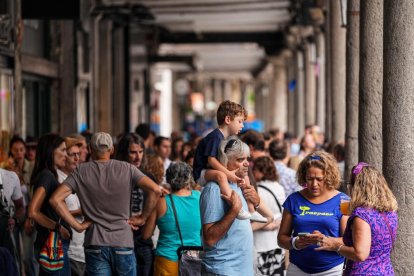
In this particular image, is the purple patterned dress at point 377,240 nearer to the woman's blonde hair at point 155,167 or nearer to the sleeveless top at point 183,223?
the sleeveless top at point 183,223

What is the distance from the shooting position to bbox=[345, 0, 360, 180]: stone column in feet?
44.4

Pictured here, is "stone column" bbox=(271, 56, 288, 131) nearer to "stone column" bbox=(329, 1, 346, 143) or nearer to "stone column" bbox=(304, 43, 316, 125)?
"stone column" bbox=(304, 43, 316, 125)

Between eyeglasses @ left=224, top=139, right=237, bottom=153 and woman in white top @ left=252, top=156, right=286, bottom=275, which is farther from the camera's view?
woman in white top @ left=252, top=156, right=286, bottom=275

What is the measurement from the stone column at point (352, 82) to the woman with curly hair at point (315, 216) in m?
5.12

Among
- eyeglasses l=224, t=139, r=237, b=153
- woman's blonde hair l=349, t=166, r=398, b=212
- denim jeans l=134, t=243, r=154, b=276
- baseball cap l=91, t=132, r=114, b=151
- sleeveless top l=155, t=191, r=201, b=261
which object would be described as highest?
eyeglasses l=224, t=139, r=237, b=153

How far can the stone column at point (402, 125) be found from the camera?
8.91 metres

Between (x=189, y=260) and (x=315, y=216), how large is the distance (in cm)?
123

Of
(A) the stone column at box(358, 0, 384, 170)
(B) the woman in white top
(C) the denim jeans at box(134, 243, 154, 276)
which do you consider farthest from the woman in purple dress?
(A) the stone column at box(358, 0, 384, 170)

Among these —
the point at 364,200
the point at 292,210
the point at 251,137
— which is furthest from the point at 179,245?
the point at 251,137

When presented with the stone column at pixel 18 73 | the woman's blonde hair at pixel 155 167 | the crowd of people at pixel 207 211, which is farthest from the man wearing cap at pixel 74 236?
the stone column at pixel 18 73

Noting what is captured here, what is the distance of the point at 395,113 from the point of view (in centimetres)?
902

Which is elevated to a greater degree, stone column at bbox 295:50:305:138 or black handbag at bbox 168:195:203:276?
black handbag at bbox 168:195:203:276

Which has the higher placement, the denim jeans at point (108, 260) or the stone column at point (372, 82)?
the stone column at point (372, 82)

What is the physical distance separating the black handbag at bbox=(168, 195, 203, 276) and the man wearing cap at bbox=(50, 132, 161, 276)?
40 cm
